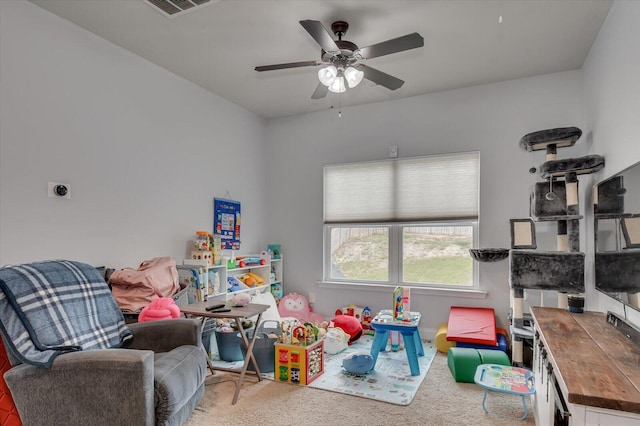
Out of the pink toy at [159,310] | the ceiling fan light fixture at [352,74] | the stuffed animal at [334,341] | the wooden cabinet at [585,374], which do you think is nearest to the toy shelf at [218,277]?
the pink toy at [159,310]

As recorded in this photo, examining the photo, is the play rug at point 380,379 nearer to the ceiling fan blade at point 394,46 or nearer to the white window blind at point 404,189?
the white window blind at point 404,189

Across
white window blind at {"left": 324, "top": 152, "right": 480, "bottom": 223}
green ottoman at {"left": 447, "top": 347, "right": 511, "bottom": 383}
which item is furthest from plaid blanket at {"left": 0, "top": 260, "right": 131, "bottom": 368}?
white window blind at {"left": 324, "top": 152, "right": 480, "bottom": 223}

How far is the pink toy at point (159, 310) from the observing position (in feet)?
8.57

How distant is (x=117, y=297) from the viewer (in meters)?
2.76

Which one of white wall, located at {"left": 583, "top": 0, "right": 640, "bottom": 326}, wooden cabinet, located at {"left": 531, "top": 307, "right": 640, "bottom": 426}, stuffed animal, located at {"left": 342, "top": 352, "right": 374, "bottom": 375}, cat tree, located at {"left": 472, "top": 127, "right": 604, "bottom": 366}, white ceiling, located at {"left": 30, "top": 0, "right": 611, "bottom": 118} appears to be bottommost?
stuffed animal, located at {"left": 342, "top": 352, "right": 374, "bottom": 375}

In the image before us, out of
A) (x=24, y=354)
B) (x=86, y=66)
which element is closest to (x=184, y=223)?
(x=86, y=66)

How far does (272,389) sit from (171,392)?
1.02 m

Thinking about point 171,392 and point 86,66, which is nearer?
point 171,392

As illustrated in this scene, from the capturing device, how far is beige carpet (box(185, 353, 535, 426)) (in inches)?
91.5

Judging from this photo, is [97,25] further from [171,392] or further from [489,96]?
[489,96]

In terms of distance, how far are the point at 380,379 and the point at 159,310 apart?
1752mm

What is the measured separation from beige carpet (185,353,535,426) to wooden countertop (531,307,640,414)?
0.73 meters

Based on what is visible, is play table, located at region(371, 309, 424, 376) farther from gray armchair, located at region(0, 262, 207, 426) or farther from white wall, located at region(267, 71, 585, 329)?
gray armchair, located at region(0, 262, 207, 426)

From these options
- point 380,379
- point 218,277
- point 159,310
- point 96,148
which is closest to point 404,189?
point 380,379
